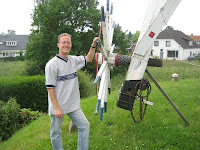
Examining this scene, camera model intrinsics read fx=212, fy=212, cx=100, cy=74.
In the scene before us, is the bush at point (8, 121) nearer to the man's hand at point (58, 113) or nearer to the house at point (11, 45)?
the man's hand at point (58, 113)

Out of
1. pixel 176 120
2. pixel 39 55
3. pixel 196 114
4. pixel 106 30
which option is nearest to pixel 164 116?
pixel 176 120

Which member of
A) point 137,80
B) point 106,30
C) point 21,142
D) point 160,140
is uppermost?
point 106,30

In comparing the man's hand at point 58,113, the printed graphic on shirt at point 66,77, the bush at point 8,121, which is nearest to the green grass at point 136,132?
the bush at point 8,121

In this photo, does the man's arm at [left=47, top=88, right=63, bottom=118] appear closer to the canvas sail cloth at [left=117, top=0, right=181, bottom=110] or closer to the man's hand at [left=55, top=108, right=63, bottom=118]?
the man's hand at [left=55, top=108, right=63, bottom=118]

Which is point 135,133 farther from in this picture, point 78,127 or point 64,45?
point 64,45

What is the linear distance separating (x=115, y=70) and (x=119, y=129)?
16.7 meters

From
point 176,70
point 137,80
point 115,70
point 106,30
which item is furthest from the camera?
point 115,70

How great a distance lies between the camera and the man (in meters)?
3.39

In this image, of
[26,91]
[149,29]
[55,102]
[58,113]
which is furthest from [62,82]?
[26,91]

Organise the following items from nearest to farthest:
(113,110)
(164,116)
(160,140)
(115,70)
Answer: (160,140) < (164,116) < (113,110) < (115,70)

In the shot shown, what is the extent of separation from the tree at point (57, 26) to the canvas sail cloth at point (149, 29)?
56.5ft

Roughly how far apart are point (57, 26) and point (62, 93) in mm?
20660

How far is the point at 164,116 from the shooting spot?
19.9ft

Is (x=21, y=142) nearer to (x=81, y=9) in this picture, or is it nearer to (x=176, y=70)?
(x=176, y=70)
